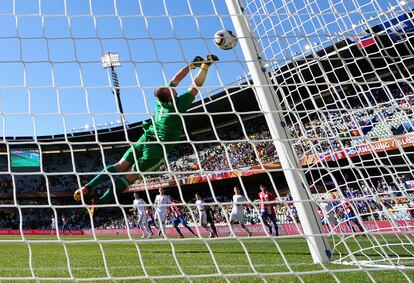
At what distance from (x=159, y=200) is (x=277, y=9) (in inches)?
267

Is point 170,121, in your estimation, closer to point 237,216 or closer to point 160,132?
point 160,132

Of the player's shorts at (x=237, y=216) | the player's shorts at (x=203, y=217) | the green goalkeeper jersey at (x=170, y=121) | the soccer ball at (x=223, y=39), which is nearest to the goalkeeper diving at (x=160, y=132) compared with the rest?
the green goalkeeper jersey at (x=170, y=121)

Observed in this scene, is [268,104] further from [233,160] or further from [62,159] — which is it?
[62,159]

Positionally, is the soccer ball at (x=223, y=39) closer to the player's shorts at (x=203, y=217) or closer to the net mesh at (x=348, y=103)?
the net mesh at (x=348, y=103)

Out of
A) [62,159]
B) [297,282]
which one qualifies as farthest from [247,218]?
[62,159]

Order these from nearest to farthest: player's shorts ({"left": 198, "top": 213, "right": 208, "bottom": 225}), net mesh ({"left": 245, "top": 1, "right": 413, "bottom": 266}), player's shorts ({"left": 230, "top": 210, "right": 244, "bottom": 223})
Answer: net mesh ({"left": 245, "top": 1, "right": 413, "bottom": 266}) < player's shorts ({"left": 230, "top": 210, "right": 244, "bottom": 223}) < player's shorts ({"left": 198, "top": 213, "right": 208, "bottom": 225})

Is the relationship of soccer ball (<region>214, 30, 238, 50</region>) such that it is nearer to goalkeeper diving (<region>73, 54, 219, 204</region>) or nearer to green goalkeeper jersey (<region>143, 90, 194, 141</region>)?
goalkeeper diving (<region>73, 54, 219, 204</region>)

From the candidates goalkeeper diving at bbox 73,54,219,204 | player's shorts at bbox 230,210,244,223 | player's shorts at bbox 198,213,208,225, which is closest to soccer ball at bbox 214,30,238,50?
goalkeeper diving at bbox 73,54,219,204

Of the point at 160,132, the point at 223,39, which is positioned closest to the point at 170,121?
the point at 160,132

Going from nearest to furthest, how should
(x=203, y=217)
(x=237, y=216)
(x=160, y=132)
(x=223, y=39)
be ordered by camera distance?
(x=223, y=39) < (x=160, y=132) < (x=237, y=216) < (x=203, y=217)

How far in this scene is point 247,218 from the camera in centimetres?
1861

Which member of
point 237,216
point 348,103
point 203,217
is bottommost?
point 237,216

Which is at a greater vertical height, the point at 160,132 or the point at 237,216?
the point at 160,132

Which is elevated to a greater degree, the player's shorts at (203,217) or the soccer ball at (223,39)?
the soccer ball at (223,39)
